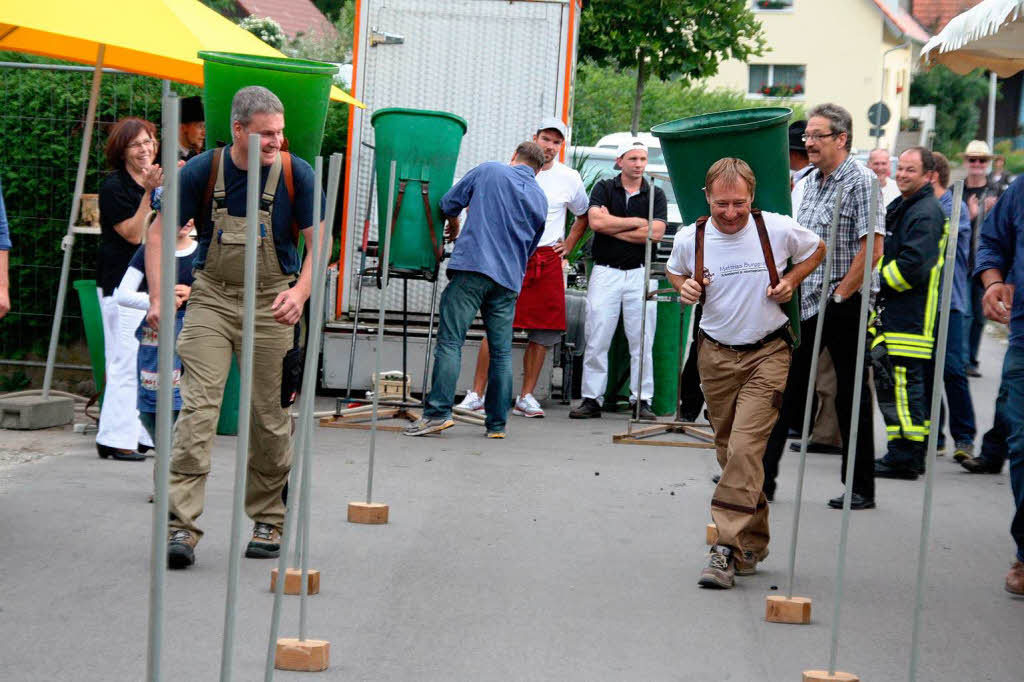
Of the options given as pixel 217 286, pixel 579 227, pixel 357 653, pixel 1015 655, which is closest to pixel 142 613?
pixel 357 653

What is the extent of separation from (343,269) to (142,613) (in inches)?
278

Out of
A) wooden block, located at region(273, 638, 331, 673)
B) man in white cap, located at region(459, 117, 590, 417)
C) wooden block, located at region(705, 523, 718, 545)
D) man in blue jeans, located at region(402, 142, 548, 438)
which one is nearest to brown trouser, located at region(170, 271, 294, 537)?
wooden block, located at region(273, 638, 331, 673)

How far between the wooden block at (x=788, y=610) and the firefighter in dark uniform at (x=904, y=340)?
11.5ft

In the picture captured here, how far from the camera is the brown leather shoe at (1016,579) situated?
615cm

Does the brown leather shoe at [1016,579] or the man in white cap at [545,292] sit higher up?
the man in white cap at [545,292]

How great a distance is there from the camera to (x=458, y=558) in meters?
6.45

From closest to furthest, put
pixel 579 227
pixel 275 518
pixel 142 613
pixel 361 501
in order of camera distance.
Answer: pixel 142 613
pixel 275 518
pixel 361 501
pixel 579 227

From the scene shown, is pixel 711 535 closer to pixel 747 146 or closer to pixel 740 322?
pixel 740 322

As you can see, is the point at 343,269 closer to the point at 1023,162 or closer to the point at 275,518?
the point at 275,518

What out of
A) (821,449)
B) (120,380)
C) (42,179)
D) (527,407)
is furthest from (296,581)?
(42,179)

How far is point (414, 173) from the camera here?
10.2 m

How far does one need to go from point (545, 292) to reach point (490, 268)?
153cm

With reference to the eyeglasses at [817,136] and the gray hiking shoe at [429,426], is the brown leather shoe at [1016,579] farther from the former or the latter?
the gray hiking shoe at [429,426]

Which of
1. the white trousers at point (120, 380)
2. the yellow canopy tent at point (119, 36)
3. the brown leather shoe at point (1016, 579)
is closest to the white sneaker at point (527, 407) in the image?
the yellow canopy tent at point (119, 36)
